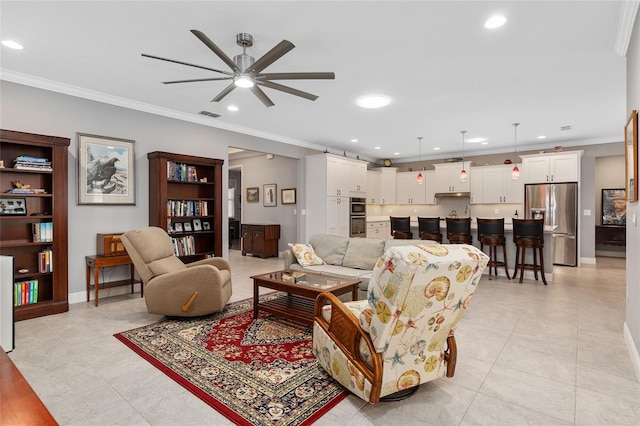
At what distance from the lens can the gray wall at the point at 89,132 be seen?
3809 millimetres

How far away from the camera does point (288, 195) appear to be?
8.11 metres

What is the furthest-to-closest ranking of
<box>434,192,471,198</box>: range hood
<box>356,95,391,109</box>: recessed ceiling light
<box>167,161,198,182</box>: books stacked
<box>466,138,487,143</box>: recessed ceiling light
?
<box>434,192,471,198</box>: range hood < <box>466,138,487,143</box>: recessed ceiling light < <box>167,161,198,182</box>: books stacked < <box>356,95,391,109</box>: recessed ceiling light

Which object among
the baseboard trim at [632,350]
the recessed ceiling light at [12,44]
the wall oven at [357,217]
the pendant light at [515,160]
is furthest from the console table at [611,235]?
the recessed ceiling light at [12,44]

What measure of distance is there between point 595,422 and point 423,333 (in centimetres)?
107

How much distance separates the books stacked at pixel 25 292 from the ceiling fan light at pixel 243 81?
3.14m

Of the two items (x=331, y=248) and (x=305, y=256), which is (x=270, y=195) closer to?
(x=331, y=248)

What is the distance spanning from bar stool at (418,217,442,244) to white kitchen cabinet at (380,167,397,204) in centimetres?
299

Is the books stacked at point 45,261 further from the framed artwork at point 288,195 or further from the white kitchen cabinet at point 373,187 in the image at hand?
the white kitchen cabinet at point 373,187

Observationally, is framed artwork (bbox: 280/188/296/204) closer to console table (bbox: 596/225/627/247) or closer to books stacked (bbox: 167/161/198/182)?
books stacked (bbox: 167/161/198/182)

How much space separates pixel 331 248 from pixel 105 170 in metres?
3.13

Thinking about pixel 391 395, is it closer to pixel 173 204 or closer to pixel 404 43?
pixel 404 43

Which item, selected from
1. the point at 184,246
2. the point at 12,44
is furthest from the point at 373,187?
the point at 12,44

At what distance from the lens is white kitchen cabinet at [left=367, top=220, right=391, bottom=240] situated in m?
8.74

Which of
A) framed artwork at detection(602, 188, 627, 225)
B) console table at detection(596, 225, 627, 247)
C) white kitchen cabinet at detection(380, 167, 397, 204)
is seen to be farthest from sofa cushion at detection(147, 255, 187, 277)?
framed artwork at detection(602, 188, 627, 225)
